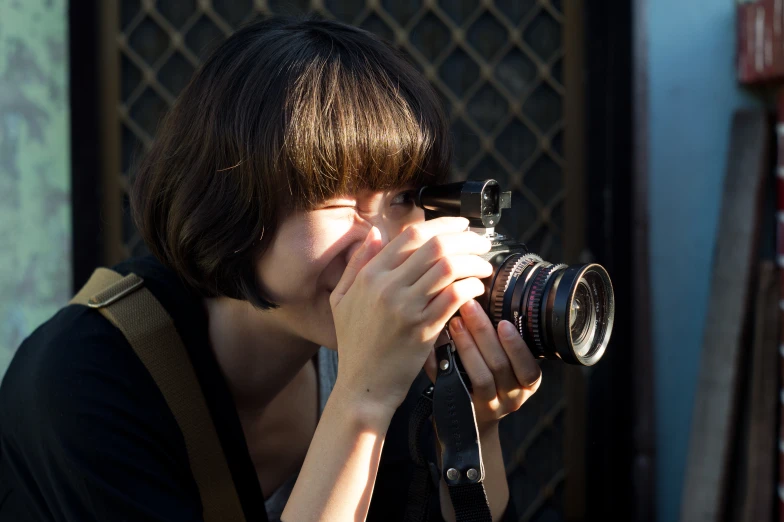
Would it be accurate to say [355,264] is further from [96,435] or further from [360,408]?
[96,435]

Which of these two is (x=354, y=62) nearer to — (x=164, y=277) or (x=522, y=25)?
(x=164, y=277)

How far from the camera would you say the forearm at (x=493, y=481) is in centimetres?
112

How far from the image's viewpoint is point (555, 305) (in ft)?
3.05

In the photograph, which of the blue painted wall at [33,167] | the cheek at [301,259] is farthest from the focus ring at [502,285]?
the blue painted wall at [33,167]

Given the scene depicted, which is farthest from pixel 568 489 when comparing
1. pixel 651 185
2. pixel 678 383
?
pixel 651 185

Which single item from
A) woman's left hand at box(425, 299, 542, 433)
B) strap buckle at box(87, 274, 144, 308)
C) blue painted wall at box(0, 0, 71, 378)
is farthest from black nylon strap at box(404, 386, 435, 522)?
blue painted wall at box(0, 0, 71, 378)

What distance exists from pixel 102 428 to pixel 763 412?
1543 millimetres

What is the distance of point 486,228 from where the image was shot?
3.36ft

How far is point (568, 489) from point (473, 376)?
52.5 inches

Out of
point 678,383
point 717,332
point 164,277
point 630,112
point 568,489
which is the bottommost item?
point 568,489

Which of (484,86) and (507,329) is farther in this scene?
(484,86)

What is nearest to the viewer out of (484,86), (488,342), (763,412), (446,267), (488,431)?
(446,267)

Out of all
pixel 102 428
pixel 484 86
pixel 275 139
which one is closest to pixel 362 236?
pixel 275 139

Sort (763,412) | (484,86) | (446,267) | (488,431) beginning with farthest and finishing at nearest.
→ (484,86)
(763,412)
(488,431)
(446,267)
